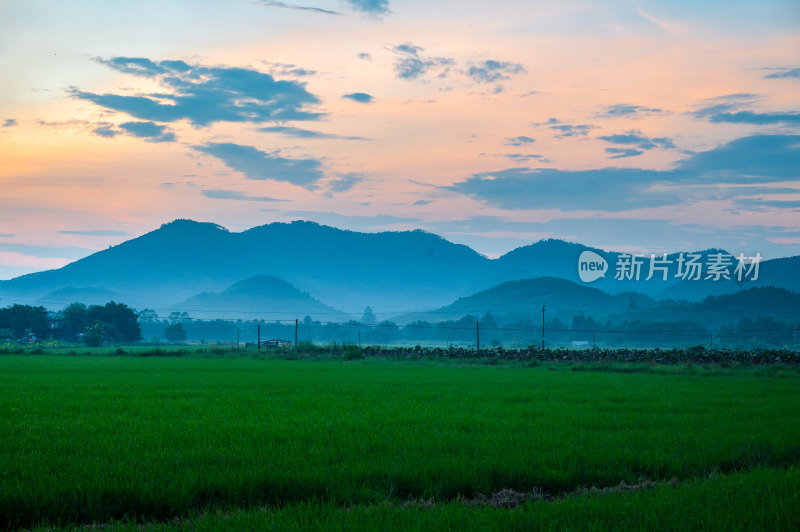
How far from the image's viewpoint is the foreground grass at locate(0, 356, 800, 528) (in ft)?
21.4

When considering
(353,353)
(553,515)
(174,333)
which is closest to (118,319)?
(174,333)

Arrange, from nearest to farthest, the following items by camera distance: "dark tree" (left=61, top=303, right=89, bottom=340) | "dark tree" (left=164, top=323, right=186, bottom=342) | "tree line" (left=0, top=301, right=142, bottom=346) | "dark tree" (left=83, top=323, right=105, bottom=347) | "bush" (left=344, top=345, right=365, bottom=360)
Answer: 1. "bush" (left=344, top=345, right=365, bottom=360)
2. "dark tree" (left=83, top=323, right=105, bottom=347)
3. "tree line" (left=0, top=301, right=142, bottom=346)
4. "dark tree" (left=61, top=303, right=89, bottom=340)
5. "dark tree" (left=164, top=323, right=186, bottom=342)

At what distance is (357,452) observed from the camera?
350 inches

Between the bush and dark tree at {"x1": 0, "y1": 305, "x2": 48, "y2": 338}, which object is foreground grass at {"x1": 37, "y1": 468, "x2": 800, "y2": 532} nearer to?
the bush

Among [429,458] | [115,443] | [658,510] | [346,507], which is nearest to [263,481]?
[346,507]

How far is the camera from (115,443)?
9219 mm

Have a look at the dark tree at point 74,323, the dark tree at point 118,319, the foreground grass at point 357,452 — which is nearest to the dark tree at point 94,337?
the dark tree at point 118,319

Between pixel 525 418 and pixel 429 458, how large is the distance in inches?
193

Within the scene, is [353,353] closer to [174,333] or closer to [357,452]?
[357,452]

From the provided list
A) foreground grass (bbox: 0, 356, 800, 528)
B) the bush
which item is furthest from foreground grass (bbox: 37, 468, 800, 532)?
the bush

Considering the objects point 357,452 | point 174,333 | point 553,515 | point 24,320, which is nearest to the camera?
point 553,515

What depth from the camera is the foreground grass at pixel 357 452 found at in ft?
21.4

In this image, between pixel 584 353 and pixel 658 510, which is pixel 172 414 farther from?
pixel 584 353

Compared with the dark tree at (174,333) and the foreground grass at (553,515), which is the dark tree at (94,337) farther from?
the foreground grass at (553,515)
